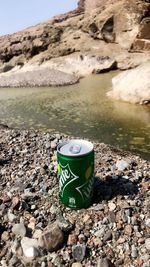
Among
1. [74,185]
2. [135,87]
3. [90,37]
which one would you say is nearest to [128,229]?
[74,185]

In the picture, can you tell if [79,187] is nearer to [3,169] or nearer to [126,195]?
[126,195]

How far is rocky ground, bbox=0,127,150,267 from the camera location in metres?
4.75

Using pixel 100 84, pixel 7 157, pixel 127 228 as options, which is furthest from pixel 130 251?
pixel 100 84

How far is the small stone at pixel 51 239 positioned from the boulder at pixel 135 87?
41.1 feet

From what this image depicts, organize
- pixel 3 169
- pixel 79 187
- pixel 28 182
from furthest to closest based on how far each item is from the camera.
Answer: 1. pixel 3 169
2. pixel 28 182
3. pixel 79 187

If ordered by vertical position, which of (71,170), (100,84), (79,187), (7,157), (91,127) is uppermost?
(71,170)

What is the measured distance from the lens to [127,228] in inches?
201

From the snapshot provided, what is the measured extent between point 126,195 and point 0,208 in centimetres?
244

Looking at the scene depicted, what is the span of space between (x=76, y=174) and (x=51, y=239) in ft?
3.82

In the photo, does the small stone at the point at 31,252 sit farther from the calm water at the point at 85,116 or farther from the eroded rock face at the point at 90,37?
the eroded rock face at the point at 90,37

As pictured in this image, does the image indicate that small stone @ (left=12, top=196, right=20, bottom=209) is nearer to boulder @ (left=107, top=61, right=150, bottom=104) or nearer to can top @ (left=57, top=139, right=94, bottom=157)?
can top @ (left=57, top=139, right=94, bottom=157)

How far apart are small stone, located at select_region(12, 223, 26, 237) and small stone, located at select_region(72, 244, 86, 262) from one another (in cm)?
93

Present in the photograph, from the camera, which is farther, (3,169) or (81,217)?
(3,169)

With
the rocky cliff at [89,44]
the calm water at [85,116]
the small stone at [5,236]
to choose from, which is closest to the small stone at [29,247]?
the small stone at [5,236]
